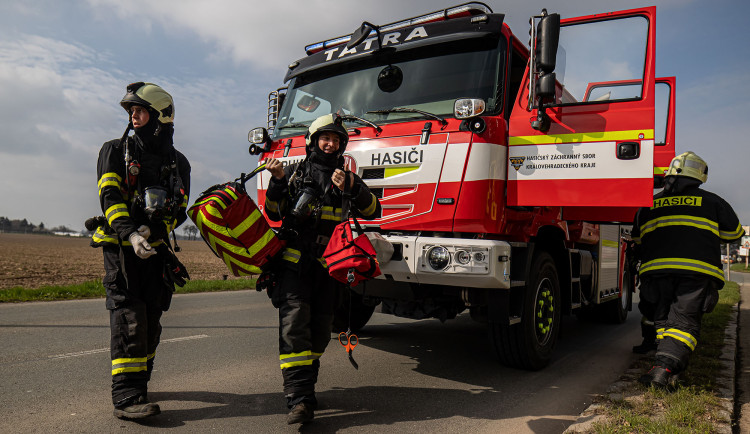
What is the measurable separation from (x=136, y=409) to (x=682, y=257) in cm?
421

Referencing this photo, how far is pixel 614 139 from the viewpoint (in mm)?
4082

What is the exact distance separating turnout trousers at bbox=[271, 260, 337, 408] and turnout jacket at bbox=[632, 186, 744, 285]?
2870 mm

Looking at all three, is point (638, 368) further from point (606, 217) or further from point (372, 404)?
point (372, 404)

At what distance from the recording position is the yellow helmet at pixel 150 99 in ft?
11.0

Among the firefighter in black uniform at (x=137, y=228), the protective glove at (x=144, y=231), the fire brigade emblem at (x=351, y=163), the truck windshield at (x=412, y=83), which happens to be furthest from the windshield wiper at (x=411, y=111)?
the protective glove at (x=144, y=231)

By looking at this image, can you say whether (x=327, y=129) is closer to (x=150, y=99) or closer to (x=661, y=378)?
(x=150, y=99)

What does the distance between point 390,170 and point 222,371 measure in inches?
86.5

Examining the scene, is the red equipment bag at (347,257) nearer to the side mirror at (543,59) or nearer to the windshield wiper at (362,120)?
the windshield wiper at (362,120)

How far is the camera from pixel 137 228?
3262 millimetres

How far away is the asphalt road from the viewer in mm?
3324

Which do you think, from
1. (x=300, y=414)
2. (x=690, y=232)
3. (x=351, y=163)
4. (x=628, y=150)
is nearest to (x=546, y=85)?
(x=628, y=150)

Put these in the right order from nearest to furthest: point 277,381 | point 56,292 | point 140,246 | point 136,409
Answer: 1. point 140,246
2. point 136,409
3. point 277,381
4. point 56,292

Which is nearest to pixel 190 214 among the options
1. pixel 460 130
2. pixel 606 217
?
pixel 460 130

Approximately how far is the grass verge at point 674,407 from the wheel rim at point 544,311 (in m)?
0.87
